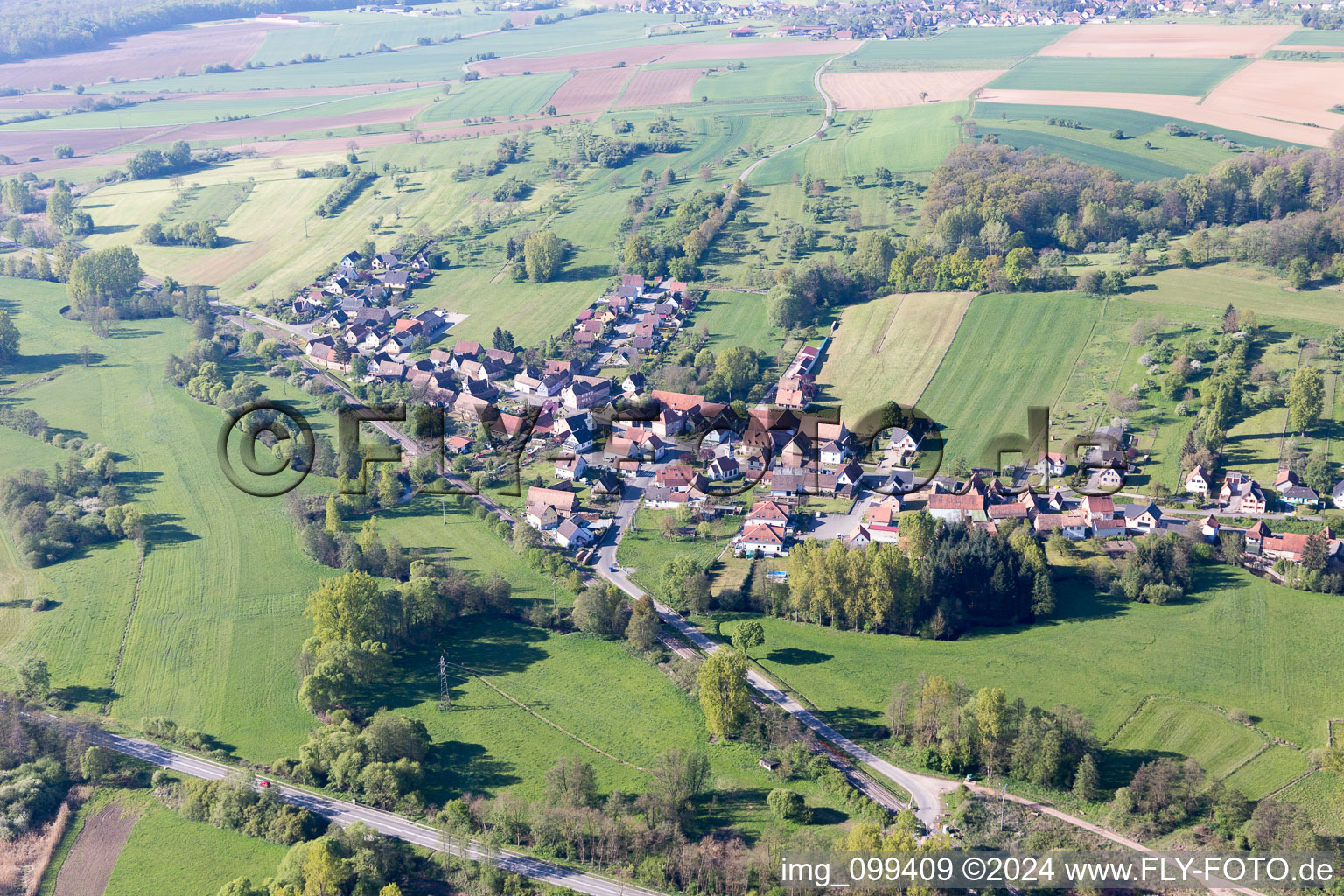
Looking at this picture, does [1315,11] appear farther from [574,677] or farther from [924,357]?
[574,677]

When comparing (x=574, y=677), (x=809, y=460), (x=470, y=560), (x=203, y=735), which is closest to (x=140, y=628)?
(x=203, y=735)

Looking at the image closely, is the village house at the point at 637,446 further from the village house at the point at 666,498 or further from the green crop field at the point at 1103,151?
the green crop field at the point at 1103,151

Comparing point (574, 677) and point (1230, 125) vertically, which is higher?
point (1230, 125)

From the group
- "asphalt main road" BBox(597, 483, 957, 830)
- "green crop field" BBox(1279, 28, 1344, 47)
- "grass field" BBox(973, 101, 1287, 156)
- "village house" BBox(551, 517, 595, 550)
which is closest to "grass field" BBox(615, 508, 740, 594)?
"asphalt main road" BBox(597, 483, 957, 830)

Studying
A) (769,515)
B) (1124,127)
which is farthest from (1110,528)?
(1124,127)

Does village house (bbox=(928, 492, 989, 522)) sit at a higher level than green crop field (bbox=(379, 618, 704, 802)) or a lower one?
higher

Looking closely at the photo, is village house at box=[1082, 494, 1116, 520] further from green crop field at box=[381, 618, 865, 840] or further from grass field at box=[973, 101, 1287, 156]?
grass field at box=[973, 101, 1287, 156]
